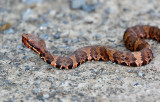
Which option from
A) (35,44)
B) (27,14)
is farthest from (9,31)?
(35,44)

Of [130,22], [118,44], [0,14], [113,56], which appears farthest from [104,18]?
[0,14]

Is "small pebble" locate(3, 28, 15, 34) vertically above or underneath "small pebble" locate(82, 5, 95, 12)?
underneath

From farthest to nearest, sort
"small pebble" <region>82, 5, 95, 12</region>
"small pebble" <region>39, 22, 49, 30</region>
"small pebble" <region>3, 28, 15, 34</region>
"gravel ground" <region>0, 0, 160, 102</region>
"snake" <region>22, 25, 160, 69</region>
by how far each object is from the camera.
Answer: "small pebble" <region>82, 5, 95, 12</region> → "small pebble" <region>39, 22, 49, 30</region> → "small pebble" <region>3, 28, 15, 34</region> → "snake" <region>22, 25, 160, 69</region> → "gravel ground" <region>0, 0, 160, 102</region>

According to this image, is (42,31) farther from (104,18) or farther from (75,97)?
(75,97)

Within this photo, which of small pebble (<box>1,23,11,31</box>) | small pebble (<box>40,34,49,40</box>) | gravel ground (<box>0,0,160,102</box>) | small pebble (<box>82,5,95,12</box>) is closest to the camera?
gravel ground (<box>0,0,160,102</box>)

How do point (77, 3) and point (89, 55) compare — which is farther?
point (77, 3)

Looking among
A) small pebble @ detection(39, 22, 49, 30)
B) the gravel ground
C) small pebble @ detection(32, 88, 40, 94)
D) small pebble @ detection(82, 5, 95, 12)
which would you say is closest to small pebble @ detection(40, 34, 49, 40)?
the gravel ground

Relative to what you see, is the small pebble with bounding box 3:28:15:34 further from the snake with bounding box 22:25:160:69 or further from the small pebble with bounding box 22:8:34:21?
the snake with bounding box 22:25:160:69

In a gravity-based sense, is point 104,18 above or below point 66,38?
above

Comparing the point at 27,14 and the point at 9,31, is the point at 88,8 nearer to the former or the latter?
the point at 27,14
